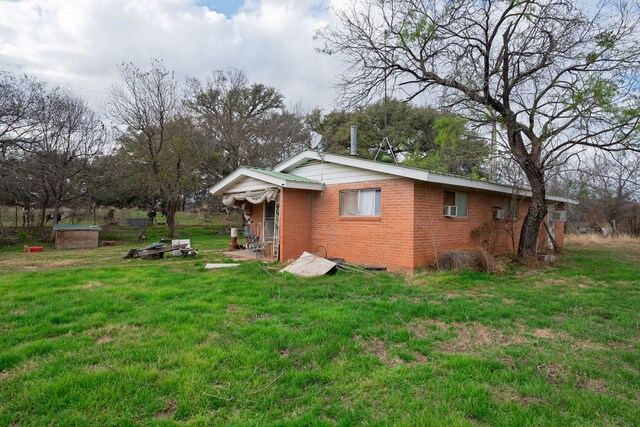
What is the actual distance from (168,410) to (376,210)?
7.79 meters

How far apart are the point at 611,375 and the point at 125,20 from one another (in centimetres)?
1473

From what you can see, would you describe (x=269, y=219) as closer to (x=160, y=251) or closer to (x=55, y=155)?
(x=160, y=251)

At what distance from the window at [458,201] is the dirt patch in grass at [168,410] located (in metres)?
8.92

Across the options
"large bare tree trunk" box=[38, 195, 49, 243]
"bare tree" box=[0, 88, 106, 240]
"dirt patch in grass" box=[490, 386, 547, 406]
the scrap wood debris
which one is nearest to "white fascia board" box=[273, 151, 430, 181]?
the scrap wood debris

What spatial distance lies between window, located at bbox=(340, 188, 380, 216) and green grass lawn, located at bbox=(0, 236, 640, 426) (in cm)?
328

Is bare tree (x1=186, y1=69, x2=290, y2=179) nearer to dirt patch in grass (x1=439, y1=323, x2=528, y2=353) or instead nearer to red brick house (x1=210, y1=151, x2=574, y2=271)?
red brick house (x1=210, y1=151, x2=574, y2=271)

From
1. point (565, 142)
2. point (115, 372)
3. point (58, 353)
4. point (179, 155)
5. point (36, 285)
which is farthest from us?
point (179, 155)

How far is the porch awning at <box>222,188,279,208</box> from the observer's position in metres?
11.0

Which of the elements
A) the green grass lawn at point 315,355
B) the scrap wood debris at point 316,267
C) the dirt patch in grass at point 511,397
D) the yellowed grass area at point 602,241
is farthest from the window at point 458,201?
the yellowed grass area at point 602,241

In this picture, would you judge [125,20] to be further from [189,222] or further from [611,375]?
[189,222]

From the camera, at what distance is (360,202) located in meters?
10.2

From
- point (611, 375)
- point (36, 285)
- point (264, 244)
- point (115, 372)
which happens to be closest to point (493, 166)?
point (264, 244)

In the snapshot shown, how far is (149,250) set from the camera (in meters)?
11.8

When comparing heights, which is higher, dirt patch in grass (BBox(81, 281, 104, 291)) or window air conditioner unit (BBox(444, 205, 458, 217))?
window air conditioner unit (BBox(444, 205, 458, 217))
